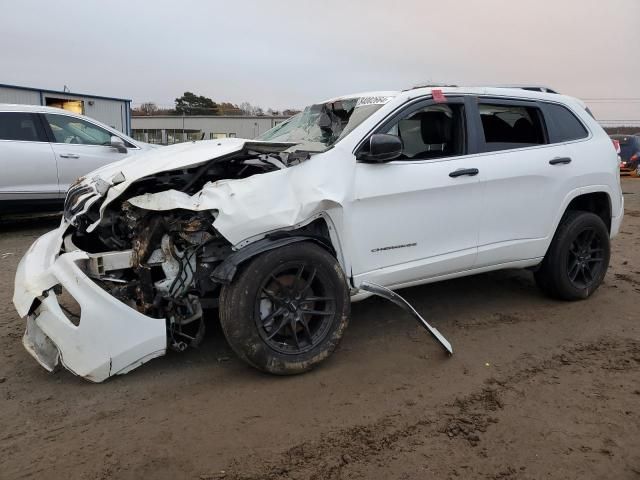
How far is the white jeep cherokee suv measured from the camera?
10.3 feet

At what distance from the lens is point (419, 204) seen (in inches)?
150

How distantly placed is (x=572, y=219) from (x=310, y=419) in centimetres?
321

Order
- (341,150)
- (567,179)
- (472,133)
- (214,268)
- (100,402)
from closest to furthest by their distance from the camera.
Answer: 1. (100,402)
2. (214,268)
3. (341,150)
4. (472,133)
5. (567,179)

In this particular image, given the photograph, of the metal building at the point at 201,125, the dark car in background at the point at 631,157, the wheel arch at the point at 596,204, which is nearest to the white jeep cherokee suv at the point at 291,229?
the wheel arch at the point at 596,204

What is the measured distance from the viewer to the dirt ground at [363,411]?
8.32ft

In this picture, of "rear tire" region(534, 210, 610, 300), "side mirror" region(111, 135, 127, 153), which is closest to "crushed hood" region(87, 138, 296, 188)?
"rear tire" region(534, 210, 610, 300)

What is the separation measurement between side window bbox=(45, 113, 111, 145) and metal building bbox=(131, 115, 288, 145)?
19.8 metres

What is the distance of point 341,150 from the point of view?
3.58 m

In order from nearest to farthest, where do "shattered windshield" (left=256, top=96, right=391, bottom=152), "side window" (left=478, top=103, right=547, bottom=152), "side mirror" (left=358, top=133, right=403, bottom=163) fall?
"side mirror" (left=358, top=133, right=403, bottom=163) < "shattered windshield" (left=256, top=96, right=391, bottom=152) < "side window" (left=478, top=103, right=547, bottom=152)

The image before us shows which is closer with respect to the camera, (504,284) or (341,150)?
(341,150)

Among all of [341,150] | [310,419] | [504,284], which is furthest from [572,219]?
[310,419]

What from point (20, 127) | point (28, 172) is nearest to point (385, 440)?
point (28, 172)

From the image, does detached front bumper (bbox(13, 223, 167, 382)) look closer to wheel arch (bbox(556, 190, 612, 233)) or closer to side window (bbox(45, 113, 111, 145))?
wheel arch (bbox(556, 190, 612, 233))

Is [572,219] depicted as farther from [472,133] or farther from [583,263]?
[472,133]
